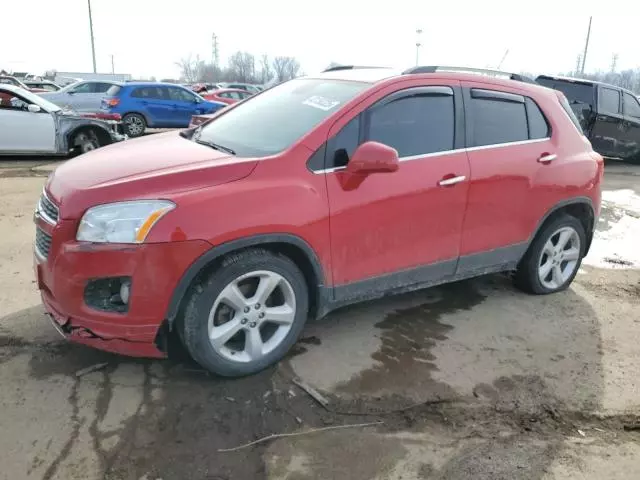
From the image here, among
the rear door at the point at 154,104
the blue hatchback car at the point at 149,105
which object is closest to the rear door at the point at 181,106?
the blue hatchback car at the point at 149,105

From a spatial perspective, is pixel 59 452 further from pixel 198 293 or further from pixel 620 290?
pixel 620 290

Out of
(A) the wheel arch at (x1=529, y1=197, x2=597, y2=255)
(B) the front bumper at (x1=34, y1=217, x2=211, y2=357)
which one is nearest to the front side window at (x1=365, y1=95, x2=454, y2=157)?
(A) the wheel arch at (x1=529, y1=197, x2=597, y2=255)

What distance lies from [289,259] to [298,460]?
1.13m

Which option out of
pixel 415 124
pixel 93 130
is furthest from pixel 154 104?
pixel 415 124

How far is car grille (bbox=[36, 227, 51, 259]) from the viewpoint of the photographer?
3021 mm

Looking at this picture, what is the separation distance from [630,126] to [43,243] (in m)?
13.4

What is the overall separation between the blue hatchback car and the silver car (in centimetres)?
159

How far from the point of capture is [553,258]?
4719 mm

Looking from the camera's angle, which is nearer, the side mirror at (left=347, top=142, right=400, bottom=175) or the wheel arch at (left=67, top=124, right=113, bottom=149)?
the side mirror at (left=347, top=142, right=400, bottom=175)

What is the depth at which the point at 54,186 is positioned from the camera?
10.6 feet

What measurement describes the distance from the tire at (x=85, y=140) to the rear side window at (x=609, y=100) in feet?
34.7

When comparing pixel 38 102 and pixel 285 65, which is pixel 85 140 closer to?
pixel 38 102

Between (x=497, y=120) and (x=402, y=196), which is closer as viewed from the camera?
(x=402, y=196)

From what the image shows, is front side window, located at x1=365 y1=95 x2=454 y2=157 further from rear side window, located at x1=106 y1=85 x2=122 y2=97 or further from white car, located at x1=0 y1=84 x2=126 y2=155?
rear side window, located at x1=106 y1=85 x2=122 y2=97
